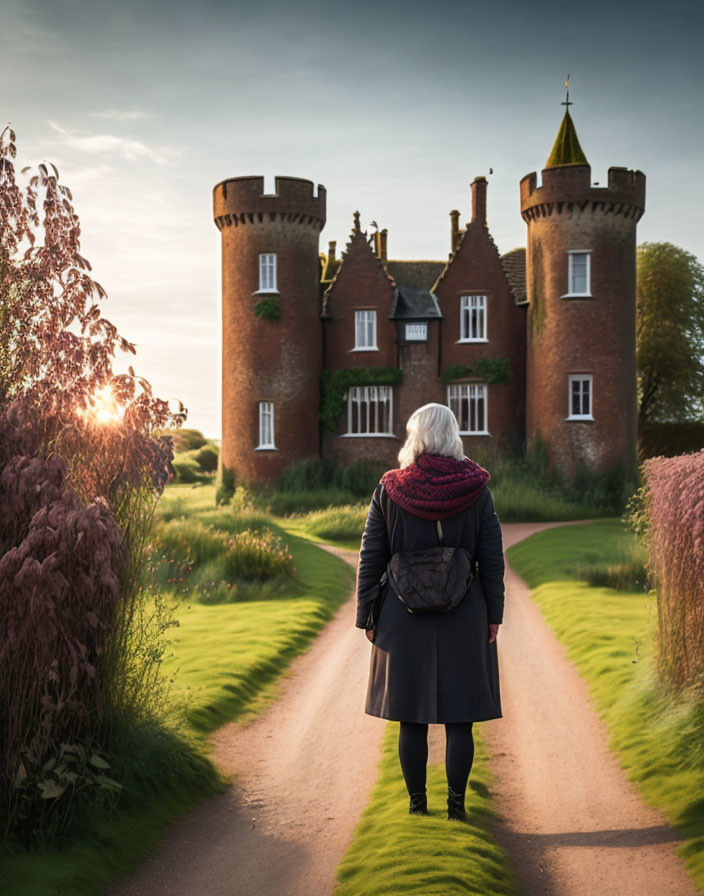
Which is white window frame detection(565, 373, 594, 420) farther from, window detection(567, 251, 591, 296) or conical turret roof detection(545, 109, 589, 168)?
conical turret roof detection(545, 109, 589, 168)

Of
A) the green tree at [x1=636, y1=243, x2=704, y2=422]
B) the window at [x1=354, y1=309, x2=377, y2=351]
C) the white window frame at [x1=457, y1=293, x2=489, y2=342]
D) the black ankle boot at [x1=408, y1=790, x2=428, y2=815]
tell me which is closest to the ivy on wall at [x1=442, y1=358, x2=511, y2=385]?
the white window frame at [x1=457, y1=293, x2=489, y2=342]

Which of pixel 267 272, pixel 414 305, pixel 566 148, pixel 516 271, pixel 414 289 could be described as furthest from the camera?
pixel 516 271

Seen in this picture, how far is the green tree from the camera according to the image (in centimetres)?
4281

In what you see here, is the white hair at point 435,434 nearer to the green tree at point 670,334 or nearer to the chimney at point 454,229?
the chimney at point 454,229

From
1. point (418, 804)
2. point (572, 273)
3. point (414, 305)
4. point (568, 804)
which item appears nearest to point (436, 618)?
point (418, 804)

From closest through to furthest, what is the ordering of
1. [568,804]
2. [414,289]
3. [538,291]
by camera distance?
[568,804] < [538,291] < [414,289]

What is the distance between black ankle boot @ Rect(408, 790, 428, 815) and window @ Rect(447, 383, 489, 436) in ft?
87.8

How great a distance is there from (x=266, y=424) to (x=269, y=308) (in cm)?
404

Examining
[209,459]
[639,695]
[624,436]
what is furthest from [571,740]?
[209,459]

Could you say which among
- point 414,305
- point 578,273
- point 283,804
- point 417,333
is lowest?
point 283,804

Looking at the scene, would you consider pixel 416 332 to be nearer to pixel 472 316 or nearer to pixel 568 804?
pixel 472 316

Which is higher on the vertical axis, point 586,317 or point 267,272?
point 267,272

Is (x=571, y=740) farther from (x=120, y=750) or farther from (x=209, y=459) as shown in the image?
(x=209, y=459)

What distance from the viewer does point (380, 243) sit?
35.2 m
